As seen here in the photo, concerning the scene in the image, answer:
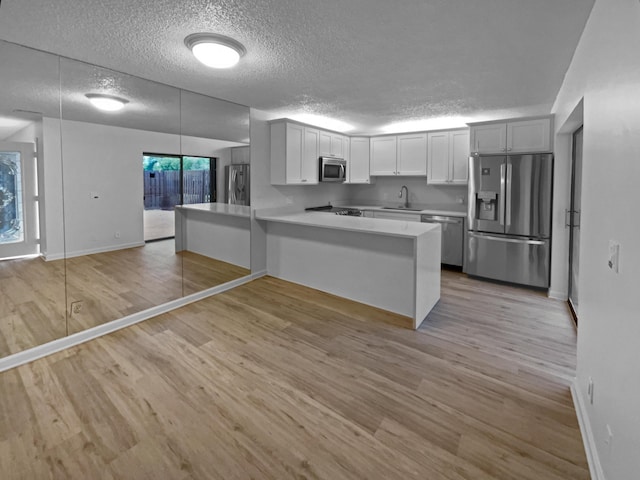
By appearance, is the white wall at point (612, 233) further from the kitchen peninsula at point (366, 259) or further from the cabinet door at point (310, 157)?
the cabinet door at point (310, 157)

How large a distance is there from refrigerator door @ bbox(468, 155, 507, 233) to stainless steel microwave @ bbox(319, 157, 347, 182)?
2026 mm

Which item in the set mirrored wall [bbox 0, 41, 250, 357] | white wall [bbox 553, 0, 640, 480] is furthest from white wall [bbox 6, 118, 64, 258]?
white wall [bbox 553, 0, 640, 480]

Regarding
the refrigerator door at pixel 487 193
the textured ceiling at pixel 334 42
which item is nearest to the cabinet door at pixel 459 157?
the refrigerator door at pixel 487 193

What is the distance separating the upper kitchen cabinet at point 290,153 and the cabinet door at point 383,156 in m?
1.57

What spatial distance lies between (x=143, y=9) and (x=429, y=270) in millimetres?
3167

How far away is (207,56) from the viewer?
7.95 feet

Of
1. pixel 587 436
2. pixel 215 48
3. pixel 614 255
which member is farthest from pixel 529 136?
pixel 215 48

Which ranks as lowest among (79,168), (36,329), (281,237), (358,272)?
(36,329)

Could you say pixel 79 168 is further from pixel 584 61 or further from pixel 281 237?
pixel 584 61

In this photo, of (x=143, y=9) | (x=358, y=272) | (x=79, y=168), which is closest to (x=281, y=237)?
(x=358, y=272)

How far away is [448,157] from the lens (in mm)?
5301

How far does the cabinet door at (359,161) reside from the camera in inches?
241

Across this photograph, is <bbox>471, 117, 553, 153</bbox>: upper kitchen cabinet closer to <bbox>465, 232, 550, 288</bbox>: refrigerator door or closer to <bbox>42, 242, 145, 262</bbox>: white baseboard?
<bbox>465, 232, 550, 288</bbox>: refrigerator door

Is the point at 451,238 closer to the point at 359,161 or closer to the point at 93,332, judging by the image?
the point at 359,161
